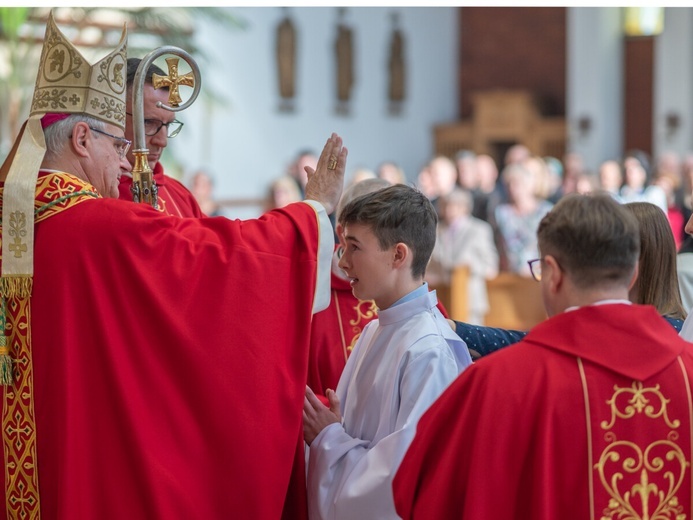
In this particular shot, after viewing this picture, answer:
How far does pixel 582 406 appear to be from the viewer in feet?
5.90

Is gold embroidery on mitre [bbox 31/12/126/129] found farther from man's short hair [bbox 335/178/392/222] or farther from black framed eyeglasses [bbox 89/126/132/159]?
man's short hair [bbox 335/178/392/222]

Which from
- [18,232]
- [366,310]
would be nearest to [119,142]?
[18,232]

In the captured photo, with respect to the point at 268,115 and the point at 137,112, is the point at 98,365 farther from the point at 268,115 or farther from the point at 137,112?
the point at 268,115

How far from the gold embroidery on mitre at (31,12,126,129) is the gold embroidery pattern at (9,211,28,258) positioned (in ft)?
1.04

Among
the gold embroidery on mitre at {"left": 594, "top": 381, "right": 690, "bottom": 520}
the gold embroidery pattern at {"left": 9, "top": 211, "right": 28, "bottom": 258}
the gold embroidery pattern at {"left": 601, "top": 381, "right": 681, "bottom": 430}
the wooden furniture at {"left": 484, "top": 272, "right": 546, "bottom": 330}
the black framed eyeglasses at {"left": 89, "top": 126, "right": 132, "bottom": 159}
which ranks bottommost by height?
the wooden furniture at {"left": 484, "top": 272, "right": 546, "bottom": 330}

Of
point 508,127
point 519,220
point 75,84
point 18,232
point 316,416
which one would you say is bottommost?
point 519,220

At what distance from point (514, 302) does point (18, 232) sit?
6.73 metres

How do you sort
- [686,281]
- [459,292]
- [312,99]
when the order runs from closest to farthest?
[686,281]
[459,292]
[312,99]

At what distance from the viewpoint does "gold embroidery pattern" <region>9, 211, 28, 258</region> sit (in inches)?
95.1

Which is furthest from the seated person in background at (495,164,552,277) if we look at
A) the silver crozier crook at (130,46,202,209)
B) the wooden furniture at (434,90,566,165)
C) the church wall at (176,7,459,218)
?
the silver crozier crook at (130,46,202,209)

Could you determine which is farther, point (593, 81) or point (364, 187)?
point (593, 81)

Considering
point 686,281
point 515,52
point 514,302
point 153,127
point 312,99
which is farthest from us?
point 515,52

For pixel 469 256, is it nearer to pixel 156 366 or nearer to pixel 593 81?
pixel 593 81

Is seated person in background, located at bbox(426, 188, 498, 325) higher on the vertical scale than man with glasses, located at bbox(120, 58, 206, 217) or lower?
lower
